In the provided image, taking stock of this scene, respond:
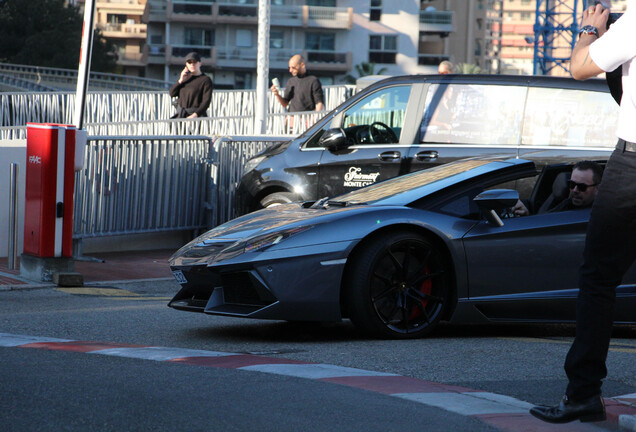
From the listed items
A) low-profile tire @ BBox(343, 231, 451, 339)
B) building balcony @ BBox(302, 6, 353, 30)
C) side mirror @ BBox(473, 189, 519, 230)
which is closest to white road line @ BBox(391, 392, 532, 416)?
low-profile tire @ BBox(343, 231, 451, 339)

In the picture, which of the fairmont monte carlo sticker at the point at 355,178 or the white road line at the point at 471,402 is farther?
the fairmont monte carlo sticker at the point at 355,178

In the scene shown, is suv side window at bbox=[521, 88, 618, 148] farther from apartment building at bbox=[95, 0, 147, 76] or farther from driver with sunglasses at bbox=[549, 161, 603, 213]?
apartment building at bbox=[95, 0, 147, 76]

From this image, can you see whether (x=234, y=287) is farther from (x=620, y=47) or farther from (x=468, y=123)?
(x=468, y=123)

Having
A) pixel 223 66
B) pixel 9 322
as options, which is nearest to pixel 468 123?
pixel 9 322

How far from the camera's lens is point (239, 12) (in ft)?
287

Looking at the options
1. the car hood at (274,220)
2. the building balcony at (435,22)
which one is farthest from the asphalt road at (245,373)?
the building balcony at (435,22)

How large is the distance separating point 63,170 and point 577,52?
579 cm

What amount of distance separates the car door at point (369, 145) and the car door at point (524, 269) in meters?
3.23

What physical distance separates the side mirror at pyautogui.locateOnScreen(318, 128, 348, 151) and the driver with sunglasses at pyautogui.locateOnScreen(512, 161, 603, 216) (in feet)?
10.8

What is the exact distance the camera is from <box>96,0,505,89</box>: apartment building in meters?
87.4

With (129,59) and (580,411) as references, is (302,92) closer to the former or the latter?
(580,411)

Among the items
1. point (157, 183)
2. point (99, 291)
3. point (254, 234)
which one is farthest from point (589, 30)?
point (157, 183)

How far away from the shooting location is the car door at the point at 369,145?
9.66m

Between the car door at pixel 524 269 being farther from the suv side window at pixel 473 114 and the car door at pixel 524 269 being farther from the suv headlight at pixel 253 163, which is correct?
the suv headlight at pixel 253 163
